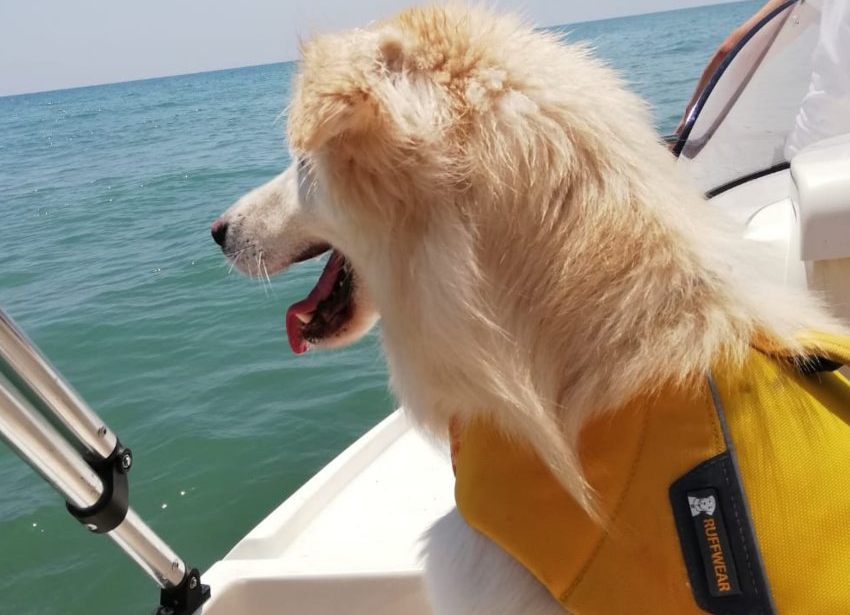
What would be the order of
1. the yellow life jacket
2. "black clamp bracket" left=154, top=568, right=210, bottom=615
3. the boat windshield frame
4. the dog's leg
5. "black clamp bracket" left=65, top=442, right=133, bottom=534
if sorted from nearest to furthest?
1. the yellow life jacket
2. the dog's leg
3. "black clamp bracket" left=65, top=442, right=133, bottom=534
4. "black clamp bracket" left=154, top=568, right=210, bottom=615
5. the boat windshield frame

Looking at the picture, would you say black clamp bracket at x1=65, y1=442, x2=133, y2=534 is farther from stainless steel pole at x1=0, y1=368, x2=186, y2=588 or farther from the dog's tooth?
the dog's tooth

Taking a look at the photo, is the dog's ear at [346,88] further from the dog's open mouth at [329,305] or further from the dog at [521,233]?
the dog's open mouth at [329,305]

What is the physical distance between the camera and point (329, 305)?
1716mm

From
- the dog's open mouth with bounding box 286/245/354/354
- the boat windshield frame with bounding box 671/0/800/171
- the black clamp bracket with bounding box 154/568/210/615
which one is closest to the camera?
the dog's open mouth with bounding box 286/245/354/354

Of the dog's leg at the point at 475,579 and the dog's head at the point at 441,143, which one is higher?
the dog's head at the point at 441,143

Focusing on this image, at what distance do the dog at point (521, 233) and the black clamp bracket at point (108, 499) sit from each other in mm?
735

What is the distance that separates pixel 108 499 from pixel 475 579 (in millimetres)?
777

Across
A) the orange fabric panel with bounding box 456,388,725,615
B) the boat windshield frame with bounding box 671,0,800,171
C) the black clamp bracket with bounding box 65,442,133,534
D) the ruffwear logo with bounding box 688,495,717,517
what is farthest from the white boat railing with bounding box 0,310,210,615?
the boat windshield frame with bounding box 671,0,800,171

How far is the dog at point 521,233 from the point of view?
1159mm

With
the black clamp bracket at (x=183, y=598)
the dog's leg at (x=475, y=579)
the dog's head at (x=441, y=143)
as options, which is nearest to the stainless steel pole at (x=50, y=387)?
the black clamp bracket at (x=183, y=598)

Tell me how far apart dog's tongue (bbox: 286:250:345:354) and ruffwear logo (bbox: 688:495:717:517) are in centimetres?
88

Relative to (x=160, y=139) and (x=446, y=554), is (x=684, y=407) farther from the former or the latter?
(x=160, y=139)

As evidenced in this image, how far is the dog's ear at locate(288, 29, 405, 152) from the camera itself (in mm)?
1168

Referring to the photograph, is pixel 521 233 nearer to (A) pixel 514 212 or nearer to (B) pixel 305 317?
(A) pixel 514 212
